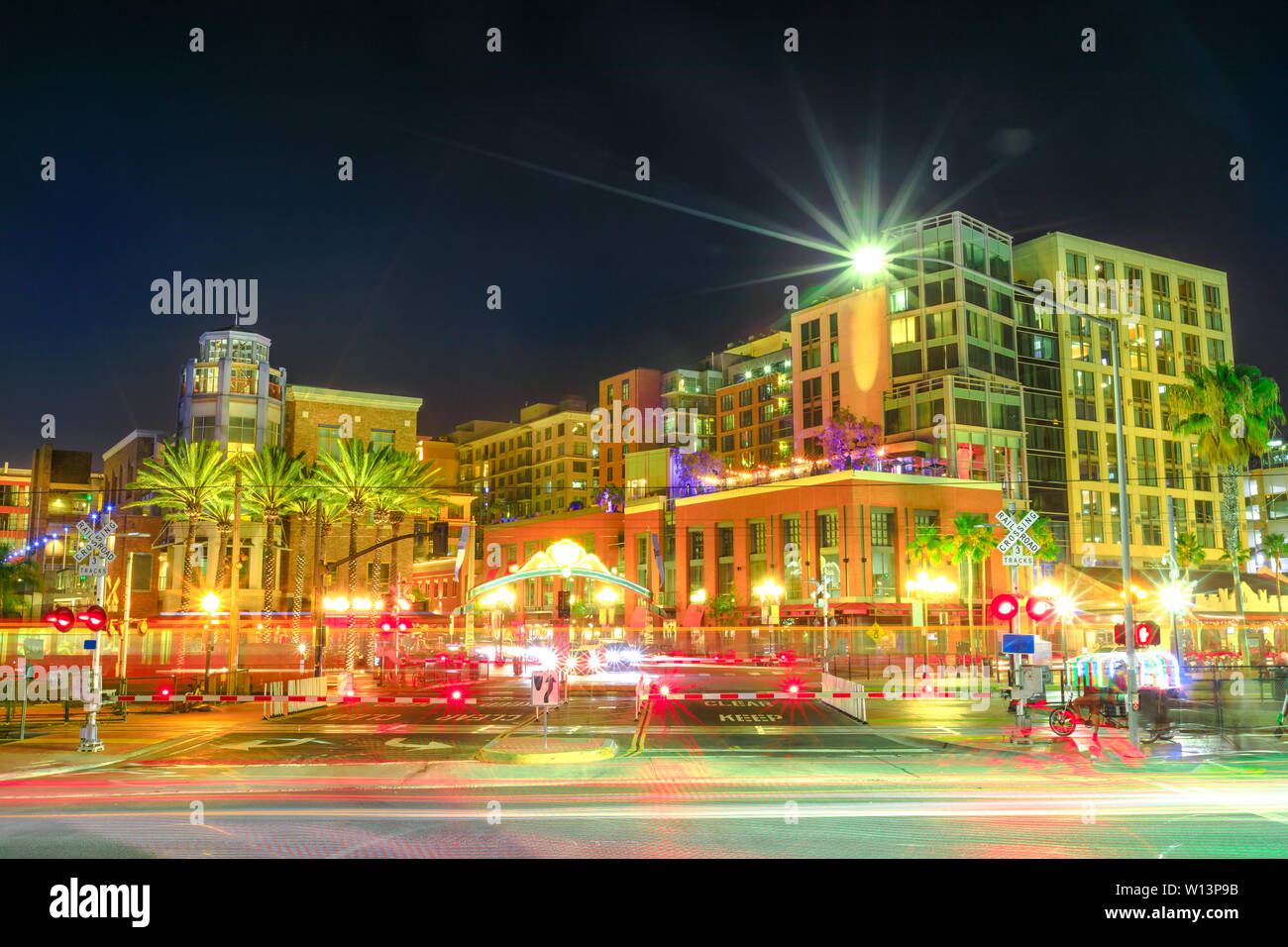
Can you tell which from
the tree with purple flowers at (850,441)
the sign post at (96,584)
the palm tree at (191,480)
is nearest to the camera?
the sign post at (96,584)

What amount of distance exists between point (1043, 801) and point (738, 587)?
71.6m

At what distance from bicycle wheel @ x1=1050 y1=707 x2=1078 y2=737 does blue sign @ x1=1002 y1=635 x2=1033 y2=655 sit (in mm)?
1664

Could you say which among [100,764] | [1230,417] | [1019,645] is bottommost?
[100,764]

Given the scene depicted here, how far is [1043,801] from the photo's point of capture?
1300 centimetres

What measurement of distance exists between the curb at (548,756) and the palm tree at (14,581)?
6162 centimetres

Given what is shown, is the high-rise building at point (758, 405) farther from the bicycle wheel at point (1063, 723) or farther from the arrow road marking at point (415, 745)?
the arrow road marking at point (415, 745)

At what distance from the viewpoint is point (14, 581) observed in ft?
229

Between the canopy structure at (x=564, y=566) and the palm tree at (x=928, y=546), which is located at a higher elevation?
the palm tree at (x=928, y=546)

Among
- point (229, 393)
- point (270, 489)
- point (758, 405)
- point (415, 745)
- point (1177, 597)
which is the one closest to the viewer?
point (415, 745)

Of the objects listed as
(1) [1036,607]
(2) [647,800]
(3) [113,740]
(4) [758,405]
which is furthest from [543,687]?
(4) [758,405]

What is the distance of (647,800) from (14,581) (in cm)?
7244

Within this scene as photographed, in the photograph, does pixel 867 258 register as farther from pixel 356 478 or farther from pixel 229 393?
pixel 229 393

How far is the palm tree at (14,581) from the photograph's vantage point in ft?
219

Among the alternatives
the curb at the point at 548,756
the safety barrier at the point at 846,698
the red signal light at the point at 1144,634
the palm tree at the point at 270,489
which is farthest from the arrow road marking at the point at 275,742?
the palm tree at the point at 270,489
